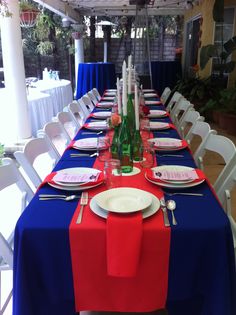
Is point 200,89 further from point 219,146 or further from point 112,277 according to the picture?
point 112,277

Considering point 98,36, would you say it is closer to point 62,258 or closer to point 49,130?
point 49,130

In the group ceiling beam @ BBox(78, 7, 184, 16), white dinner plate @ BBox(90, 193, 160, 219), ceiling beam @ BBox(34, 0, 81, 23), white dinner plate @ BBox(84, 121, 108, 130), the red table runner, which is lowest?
the red table runner

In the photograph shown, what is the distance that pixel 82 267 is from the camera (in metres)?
1.15

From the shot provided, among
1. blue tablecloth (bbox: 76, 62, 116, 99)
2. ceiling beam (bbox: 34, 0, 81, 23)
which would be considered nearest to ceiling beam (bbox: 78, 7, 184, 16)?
ceiling beam (bbox: 34, 0, 81, 23)

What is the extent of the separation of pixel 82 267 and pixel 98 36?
31.3ft

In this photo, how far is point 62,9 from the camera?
21.3 feet

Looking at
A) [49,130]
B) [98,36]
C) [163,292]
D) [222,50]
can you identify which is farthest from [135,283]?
[98,36]

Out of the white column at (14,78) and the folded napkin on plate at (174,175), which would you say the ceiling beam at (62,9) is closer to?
the white column at (14,78)

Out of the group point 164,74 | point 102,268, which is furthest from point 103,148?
point 164,74

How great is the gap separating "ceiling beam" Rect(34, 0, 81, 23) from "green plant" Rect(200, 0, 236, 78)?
2745 mm

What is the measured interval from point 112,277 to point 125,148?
71 cm

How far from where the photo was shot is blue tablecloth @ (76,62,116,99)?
6730mm

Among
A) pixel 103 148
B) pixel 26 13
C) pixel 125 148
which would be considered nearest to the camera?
pixel 125 148

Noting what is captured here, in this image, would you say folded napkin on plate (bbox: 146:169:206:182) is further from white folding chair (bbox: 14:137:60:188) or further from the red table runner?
white folding chair (bbox: 14:137:60:188)
